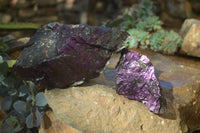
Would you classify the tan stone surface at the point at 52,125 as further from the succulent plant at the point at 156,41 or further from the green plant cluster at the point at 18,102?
the succulent plant at the point at 156,41

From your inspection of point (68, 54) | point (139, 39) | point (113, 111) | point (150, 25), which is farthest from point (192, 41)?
point (68, 54)

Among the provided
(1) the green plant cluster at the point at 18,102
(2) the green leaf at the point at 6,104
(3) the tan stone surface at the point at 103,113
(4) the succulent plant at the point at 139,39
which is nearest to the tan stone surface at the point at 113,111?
(3) the tan stone surface at the point at 103,113

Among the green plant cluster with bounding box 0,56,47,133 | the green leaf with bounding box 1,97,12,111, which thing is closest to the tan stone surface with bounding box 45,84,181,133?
the green plant cluster with bounding box 0,56,47,133

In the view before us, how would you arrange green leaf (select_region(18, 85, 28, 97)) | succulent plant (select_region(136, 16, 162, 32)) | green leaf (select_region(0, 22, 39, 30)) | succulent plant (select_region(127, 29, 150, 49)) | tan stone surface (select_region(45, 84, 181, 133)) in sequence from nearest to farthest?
tan stone surface (select_region(45, 84, 181, 133)) < green leaf (select_region(18, 85, 28, 97)) < green leaf (select_region(0, 22, 39, 30)) < succulent plant (select_region(127, 29, 150, 49)) < succulent plant (select_region(136, 16, 162, 32))

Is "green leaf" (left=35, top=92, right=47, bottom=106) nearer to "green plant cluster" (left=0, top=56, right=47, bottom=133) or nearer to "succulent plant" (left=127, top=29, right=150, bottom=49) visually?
"green plant cluster" (left=0, top=56, right=47, bottom=133)

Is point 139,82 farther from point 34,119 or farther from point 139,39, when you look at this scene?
point 139,39

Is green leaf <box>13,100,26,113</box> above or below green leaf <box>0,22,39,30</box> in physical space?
below

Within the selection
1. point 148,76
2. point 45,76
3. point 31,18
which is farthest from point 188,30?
point 31,18
